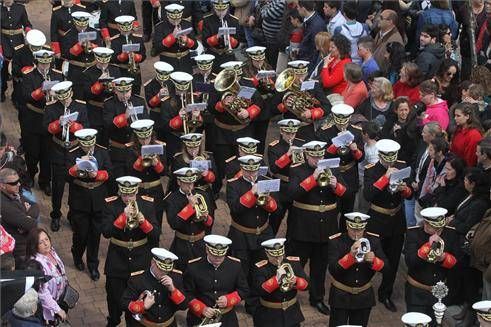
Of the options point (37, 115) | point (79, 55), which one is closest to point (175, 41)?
point (79, 55)

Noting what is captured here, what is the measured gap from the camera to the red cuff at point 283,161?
44.7 feet

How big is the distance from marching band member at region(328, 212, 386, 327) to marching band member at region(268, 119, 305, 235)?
148cm

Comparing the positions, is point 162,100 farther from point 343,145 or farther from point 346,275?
point 346,275

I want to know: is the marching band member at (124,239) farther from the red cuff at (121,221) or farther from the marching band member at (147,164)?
the marching band member at (147,164)

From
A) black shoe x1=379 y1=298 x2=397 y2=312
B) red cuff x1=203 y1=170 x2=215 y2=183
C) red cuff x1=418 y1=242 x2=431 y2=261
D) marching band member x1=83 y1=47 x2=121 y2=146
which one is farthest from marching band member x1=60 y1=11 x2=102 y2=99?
red cuff x1=418 y1=242 x2=431 y2=261

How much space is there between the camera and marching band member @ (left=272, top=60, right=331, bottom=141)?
14805 mm

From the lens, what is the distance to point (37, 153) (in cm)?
1551

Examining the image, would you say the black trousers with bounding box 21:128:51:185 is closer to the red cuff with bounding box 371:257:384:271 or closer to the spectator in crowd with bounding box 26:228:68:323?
the spectator in crowd with bounding box 26:228:68:323

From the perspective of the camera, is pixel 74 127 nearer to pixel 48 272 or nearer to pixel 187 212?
pixel 187 212

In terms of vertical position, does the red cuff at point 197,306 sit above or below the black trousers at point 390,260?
above

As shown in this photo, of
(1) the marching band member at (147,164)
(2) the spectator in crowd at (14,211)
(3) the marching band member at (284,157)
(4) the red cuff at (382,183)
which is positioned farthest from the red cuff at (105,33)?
(4) the red cuff at (382,183)

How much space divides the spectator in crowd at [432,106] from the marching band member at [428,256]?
223 centimetres

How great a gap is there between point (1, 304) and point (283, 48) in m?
9.07

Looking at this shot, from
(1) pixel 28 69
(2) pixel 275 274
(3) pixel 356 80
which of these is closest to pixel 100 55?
(1) pixel 28 69
